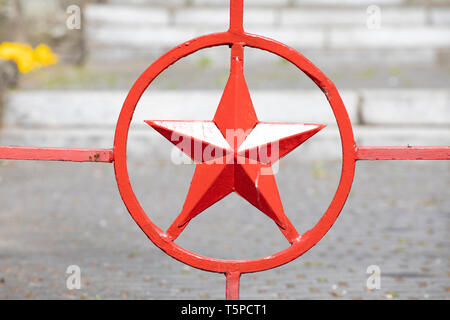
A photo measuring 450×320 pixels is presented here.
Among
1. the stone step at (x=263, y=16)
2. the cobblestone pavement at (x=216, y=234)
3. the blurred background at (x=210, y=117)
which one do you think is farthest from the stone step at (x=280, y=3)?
the cobblestone pavement at (x=216, y=234)

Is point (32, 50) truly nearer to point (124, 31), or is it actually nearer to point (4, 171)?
point (124, 31)

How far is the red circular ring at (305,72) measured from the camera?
2193 millimetres

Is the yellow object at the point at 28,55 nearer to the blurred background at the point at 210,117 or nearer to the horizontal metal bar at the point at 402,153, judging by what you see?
the blurred background at the point at 210,117

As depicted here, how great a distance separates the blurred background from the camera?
421 centimetres

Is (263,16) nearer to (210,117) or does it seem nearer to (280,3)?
(280,3)

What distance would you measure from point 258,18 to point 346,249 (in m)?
7.32

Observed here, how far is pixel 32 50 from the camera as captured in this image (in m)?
11.8

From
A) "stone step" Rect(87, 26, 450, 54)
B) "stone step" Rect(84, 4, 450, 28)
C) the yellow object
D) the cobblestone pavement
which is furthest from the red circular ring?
"stone step" Rect(84, 4, 450, 28)

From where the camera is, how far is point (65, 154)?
2.29 meters

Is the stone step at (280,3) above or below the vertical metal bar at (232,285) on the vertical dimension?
above

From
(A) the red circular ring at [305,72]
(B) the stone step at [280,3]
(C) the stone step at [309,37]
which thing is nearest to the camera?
(A) the red circular ring at [305,72]

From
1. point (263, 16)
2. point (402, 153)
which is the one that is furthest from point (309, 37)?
point (402, 153)

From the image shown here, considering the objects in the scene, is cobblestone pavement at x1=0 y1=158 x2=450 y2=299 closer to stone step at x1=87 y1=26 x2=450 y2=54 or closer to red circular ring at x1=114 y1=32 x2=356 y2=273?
red circular ring at x1=114 y1=32 x2=356 y2=273

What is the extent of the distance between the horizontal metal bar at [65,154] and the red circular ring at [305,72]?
44mm
